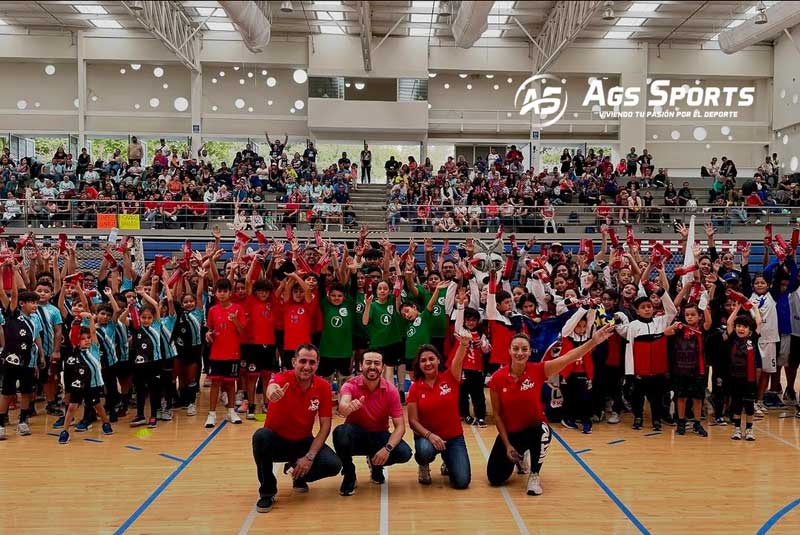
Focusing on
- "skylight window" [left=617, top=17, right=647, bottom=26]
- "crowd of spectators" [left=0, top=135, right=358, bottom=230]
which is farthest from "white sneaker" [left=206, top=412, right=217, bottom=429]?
"skylight window" [left=617, top=17, right=647, bottom=26]

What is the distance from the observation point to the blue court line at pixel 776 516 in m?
5.41

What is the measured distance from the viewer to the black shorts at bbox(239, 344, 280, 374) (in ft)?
29.1

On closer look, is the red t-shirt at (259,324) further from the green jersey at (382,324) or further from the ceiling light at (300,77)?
the ceiling light at (300,77)

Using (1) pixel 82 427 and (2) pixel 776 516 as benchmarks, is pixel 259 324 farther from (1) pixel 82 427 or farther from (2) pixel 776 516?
(2) pixel 776 516

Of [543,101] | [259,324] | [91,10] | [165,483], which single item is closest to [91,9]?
[91,10]

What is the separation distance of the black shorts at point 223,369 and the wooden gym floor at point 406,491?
663mm

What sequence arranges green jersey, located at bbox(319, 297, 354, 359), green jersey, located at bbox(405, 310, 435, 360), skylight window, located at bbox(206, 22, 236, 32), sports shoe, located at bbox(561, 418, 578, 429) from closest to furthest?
sports shoe, located at bbox(561, 418, 578, 429)
green jersey, located at bbox(405, 310, 435, 360)
green jersey, located at bbox(319, 297, 354, 359)
skylight window, located at bbox(206, 22, 236, 32)

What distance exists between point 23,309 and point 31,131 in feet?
74.1

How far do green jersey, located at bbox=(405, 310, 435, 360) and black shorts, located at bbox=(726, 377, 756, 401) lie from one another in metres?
3.48

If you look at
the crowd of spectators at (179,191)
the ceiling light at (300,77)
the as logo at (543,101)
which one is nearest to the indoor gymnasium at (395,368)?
the crowd of spectators at (179,191)

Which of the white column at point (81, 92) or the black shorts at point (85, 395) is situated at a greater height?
the white column at point (81, 92)

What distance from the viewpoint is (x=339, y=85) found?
2722 cm

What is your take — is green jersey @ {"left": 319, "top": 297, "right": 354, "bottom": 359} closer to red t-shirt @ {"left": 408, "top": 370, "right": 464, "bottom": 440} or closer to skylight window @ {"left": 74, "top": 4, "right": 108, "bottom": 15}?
red t-shirt @ {"left": 408, "top": 370, "right": 464, "bottom": 440}

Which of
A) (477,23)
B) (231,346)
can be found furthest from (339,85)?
(231,346)
